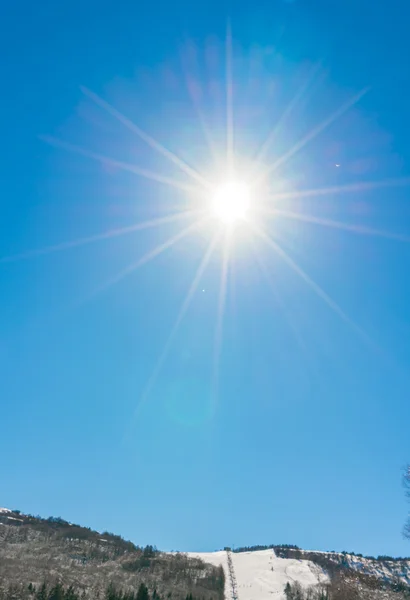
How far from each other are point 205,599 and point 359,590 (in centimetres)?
12346

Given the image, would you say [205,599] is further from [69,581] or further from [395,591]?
[395,591]

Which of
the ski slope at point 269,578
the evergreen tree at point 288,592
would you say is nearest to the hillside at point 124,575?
the ski slope at point 269,578

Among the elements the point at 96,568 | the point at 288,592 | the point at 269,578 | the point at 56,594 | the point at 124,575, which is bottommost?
the point at 56,594

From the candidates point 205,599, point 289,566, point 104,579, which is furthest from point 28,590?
point 289,566

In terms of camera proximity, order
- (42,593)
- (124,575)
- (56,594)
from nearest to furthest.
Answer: (56,594), (42,593), (124,575)

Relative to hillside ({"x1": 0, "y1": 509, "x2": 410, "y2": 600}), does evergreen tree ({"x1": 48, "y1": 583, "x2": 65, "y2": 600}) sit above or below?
below

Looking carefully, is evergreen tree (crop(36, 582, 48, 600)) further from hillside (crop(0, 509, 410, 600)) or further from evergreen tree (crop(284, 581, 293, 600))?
evergreen tree (crop(284, 581, 293, 600))

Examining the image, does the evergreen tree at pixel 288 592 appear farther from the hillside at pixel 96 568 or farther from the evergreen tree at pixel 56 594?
the evergreen tree at pixel 56 594

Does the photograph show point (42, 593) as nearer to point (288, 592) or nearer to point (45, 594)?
point (45, 594)

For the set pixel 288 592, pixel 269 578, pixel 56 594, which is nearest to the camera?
pixel 56 594

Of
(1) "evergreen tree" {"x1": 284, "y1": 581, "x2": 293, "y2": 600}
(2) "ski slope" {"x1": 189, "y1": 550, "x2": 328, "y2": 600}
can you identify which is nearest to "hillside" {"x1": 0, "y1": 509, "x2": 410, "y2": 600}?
(2) "ski slope" {"x1": 189, "y1": 550, "x2": 328, "y2": 600}

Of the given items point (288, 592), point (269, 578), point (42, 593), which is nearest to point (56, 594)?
point (42, 593)

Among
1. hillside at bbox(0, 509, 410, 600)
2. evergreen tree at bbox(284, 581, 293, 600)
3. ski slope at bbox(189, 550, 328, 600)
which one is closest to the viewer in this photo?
hillside at bbox(0, 509, 410, 600)

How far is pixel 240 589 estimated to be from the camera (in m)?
154
